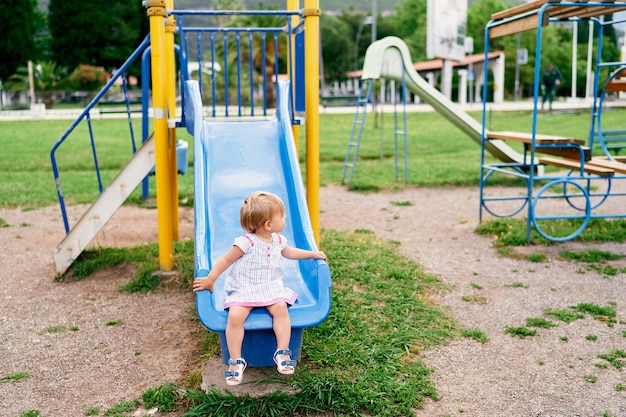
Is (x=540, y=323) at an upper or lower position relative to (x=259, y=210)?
lower

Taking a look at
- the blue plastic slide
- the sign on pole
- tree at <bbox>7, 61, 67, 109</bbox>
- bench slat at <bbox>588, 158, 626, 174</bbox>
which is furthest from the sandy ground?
tree at <bbox>7, 61, 67, 109</bbox>

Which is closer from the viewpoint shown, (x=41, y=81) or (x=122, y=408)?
(x=122, y=408)

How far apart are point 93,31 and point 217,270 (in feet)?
203

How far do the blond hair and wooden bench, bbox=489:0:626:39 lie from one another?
3.98 meters

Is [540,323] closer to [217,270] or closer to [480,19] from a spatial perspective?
[217,270]

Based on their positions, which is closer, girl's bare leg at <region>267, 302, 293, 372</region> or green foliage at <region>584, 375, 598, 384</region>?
girl's bare leg at <region>267, 302, 293, 372</region>

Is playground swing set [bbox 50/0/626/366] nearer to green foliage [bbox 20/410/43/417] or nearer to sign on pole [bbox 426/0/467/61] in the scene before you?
green foliage [bbox 20/410/43/417]

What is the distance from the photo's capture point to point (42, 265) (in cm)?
602

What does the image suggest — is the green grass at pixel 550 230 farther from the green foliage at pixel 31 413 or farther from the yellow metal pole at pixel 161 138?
the green foliage at pixel 31 413

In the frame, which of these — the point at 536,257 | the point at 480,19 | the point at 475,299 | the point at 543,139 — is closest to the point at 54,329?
the point at 475,299

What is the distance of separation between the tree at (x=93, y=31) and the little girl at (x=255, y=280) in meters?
58.9

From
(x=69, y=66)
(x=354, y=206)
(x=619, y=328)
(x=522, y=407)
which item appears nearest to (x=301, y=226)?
(x=522, y=407)

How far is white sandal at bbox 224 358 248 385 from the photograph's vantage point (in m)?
3.20

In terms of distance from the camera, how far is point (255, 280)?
3383 millimetres
